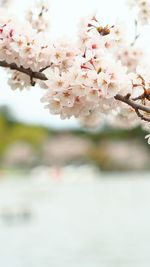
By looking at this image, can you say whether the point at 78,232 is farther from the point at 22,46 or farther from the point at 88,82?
the point at 88,82

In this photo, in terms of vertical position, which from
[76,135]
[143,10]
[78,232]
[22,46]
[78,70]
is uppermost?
[76,135]

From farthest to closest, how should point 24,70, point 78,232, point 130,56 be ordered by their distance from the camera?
point 78,232
point 130,56
point 24,70

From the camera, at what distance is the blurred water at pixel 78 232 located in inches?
599

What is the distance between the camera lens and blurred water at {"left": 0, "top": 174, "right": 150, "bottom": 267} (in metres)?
15.2

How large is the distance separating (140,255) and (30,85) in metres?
13.1

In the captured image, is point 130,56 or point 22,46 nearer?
point 22,46

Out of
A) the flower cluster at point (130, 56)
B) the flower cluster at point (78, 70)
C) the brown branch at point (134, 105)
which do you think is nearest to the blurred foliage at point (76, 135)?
the flower cluster at point (130, 56)

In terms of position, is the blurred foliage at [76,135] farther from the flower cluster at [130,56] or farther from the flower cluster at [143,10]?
the flower cluster at [143,10]

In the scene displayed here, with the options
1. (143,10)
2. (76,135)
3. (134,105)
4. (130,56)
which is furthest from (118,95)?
(76,135)

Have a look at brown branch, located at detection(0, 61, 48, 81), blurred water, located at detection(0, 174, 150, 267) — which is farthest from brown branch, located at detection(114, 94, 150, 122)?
blurred water, located at detection(0, 174, 150, 267)

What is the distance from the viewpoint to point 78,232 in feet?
68.6

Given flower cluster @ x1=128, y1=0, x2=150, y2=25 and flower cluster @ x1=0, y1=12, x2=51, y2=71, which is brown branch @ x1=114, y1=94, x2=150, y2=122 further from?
flower cluster @ x1=128, y1=0, x2=150, y2=25

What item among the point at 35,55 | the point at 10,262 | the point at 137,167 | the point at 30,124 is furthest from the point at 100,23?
the point at 30,124

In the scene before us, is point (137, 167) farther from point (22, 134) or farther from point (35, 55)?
point (35, 55)
